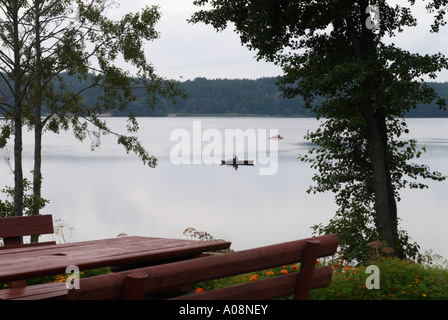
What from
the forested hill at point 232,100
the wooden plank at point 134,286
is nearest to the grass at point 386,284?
the wooden plank at point 134,286

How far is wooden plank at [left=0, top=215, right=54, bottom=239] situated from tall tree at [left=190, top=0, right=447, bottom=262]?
8.13 meters

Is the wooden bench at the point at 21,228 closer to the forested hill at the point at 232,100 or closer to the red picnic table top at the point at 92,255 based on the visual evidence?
the red picnic table top at the point at 92,255

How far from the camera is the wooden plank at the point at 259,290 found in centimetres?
390

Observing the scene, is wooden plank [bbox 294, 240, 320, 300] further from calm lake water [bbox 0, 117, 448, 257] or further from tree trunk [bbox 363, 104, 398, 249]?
calm lake water [bbox 0, 117, 448, 257]

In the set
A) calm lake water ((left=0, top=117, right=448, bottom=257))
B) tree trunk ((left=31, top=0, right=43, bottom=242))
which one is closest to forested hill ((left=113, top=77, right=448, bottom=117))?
calm lake water ((left=0, top=117, right=448, bottom=257))

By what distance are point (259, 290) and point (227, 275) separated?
1.26 feet

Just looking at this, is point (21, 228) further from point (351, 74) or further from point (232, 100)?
point (232, 100)

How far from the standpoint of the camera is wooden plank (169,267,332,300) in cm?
390

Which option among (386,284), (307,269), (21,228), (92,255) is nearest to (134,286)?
(307,269)

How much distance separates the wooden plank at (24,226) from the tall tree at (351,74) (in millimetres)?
8129

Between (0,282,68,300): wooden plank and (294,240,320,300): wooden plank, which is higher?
(294,240,320,300): wooden plank

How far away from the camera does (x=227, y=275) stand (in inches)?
156
